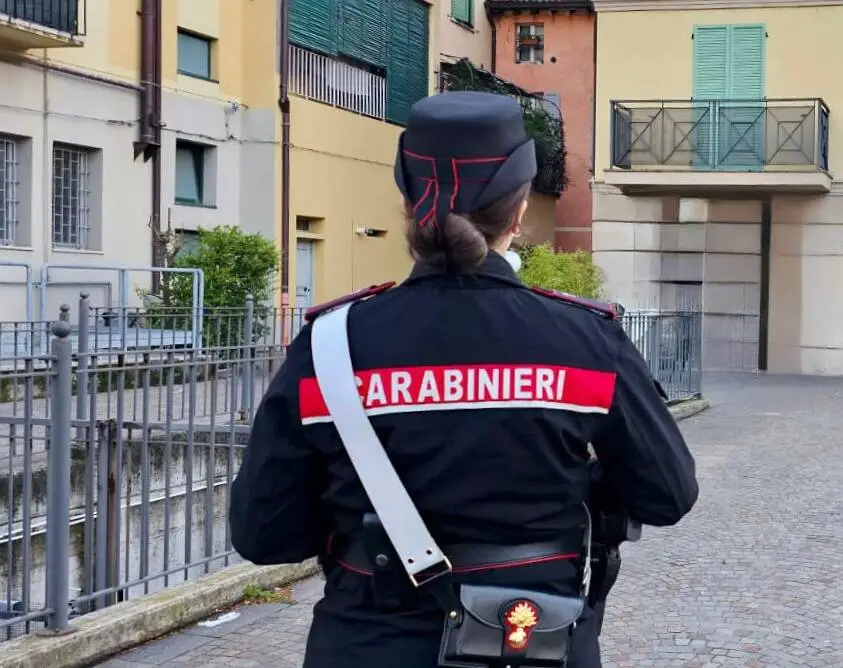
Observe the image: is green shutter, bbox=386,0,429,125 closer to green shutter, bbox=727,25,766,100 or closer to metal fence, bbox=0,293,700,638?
green shutter, bbox=727,25,766,100

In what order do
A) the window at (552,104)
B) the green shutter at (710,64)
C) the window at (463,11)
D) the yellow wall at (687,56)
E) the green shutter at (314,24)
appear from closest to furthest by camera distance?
the green shutter at (314,24) < the yellow wall at (687,56) < the green shutter at (710,64) < the window at (463,11) < the window at (552,104)

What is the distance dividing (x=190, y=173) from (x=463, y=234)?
19.2 m

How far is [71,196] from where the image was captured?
18.4 metres

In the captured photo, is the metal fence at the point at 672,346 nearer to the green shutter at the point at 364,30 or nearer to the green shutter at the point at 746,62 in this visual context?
the green shutter at the point at 746,62

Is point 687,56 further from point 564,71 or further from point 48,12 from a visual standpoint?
point 48,12

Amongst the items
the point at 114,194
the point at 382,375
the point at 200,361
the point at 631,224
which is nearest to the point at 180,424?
the point at 200,361

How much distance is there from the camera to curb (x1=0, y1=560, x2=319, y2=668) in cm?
533

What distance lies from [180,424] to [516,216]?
4.66 meters

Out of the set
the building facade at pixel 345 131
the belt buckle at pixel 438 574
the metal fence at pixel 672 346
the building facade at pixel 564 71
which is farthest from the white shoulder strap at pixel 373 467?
the building facade at pixel 564 71

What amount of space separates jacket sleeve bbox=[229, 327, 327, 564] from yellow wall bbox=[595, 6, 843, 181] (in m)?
Answer: 22.8

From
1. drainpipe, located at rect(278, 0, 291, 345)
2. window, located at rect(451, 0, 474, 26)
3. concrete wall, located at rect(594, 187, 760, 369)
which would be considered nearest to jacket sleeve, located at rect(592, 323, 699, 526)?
drainpipe, located at rect(278, 0, 291, 345)

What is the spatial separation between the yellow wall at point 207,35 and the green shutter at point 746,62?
27.8ft

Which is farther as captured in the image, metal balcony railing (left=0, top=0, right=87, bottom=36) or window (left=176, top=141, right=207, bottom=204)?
window (left=176, top=141, right=207, bottom=204)

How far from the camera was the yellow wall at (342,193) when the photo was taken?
22469 mm
